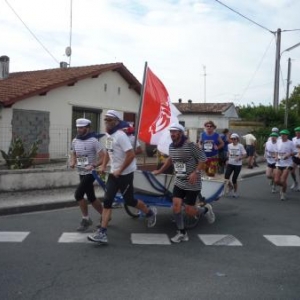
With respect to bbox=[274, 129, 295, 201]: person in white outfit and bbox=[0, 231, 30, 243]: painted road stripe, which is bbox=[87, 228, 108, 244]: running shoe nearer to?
bbox=[0, 231, 30, 243]: painted road stripe

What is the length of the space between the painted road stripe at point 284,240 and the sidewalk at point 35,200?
458 cm

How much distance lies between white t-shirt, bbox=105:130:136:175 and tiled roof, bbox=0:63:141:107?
11.3 m

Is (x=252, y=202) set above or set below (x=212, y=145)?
below

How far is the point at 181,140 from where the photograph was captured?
7.24m

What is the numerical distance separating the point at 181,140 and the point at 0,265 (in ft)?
10.1

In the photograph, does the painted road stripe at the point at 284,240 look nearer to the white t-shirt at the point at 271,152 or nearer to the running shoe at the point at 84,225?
the running shoe at the point at 84,225

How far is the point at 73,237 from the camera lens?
23.9ft

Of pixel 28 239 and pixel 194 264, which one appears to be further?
pixel 28 239

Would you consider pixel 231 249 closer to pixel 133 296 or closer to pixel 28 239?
pixel 133 296

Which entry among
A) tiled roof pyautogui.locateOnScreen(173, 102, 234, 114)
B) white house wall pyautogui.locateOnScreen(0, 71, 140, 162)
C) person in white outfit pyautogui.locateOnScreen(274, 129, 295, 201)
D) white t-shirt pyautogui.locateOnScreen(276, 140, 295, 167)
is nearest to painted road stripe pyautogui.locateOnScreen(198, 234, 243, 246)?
person in white outfit pyautogui.locateOnScreen(274, 129, 295, 201)

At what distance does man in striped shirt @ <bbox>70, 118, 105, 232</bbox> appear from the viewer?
762 centimetres

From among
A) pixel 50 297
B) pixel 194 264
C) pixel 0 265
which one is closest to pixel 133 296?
pixel 50 297

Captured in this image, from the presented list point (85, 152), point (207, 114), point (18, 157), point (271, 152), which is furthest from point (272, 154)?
point (207, 114)

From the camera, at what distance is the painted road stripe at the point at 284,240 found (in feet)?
23.2
